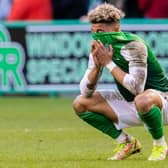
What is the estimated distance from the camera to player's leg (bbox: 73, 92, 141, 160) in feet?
35.9

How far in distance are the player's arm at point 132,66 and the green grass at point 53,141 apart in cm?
78

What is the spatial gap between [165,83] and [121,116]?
0.57 m

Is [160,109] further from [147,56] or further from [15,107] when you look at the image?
[15,107]

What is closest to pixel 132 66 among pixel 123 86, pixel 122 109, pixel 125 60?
pixel 125 60

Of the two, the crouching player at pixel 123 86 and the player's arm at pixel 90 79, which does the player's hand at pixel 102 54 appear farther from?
the player's arm at pixel 90 79

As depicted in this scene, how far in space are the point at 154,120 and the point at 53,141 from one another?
271 centimetres

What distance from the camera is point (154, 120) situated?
1040cm

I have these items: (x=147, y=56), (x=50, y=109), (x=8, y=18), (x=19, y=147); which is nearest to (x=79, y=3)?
(x=8, y=18)

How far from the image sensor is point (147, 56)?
10.5 meters

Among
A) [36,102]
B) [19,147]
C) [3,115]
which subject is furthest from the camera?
[36,102]

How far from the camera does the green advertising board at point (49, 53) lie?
762 inches

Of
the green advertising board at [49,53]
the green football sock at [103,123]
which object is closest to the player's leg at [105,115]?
the green football sock at [103,123]

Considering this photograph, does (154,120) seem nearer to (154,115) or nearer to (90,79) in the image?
(154,115)

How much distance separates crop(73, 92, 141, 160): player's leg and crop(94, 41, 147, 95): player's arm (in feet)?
2.03
